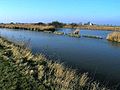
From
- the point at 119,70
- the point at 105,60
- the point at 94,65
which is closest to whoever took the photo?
the point at 119,70

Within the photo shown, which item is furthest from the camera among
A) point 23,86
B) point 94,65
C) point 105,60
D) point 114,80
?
point 105,60

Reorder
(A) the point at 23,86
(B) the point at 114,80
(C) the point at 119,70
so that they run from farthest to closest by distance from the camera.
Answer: (C) the point at 119,70
(B) the point at 114,80
(A) the point at 23,86

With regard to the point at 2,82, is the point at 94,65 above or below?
below

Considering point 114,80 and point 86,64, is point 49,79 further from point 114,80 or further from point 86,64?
point 86,64

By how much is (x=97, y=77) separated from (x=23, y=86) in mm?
5779

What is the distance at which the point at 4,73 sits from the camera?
31.7 feet

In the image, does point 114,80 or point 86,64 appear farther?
point 86,64

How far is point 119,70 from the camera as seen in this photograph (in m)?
15.6

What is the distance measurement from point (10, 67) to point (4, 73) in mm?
1139

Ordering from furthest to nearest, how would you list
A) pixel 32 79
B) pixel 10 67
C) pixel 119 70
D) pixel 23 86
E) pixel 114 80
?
pixel 119 70
pixel 114 80
pixel 10 67
pixel 32 79
pixel 23 86

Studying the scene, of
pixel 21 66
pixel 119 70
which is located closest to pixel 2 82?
pixel 21 66

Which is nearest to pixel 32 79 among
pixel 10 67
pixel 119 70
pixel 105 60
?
pixel 10 67

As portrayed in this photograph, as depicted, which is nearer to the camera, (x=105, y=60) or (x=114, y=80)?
(x=114, y=80)

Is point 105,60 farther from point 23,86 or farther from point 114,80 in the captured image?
point 23,86
